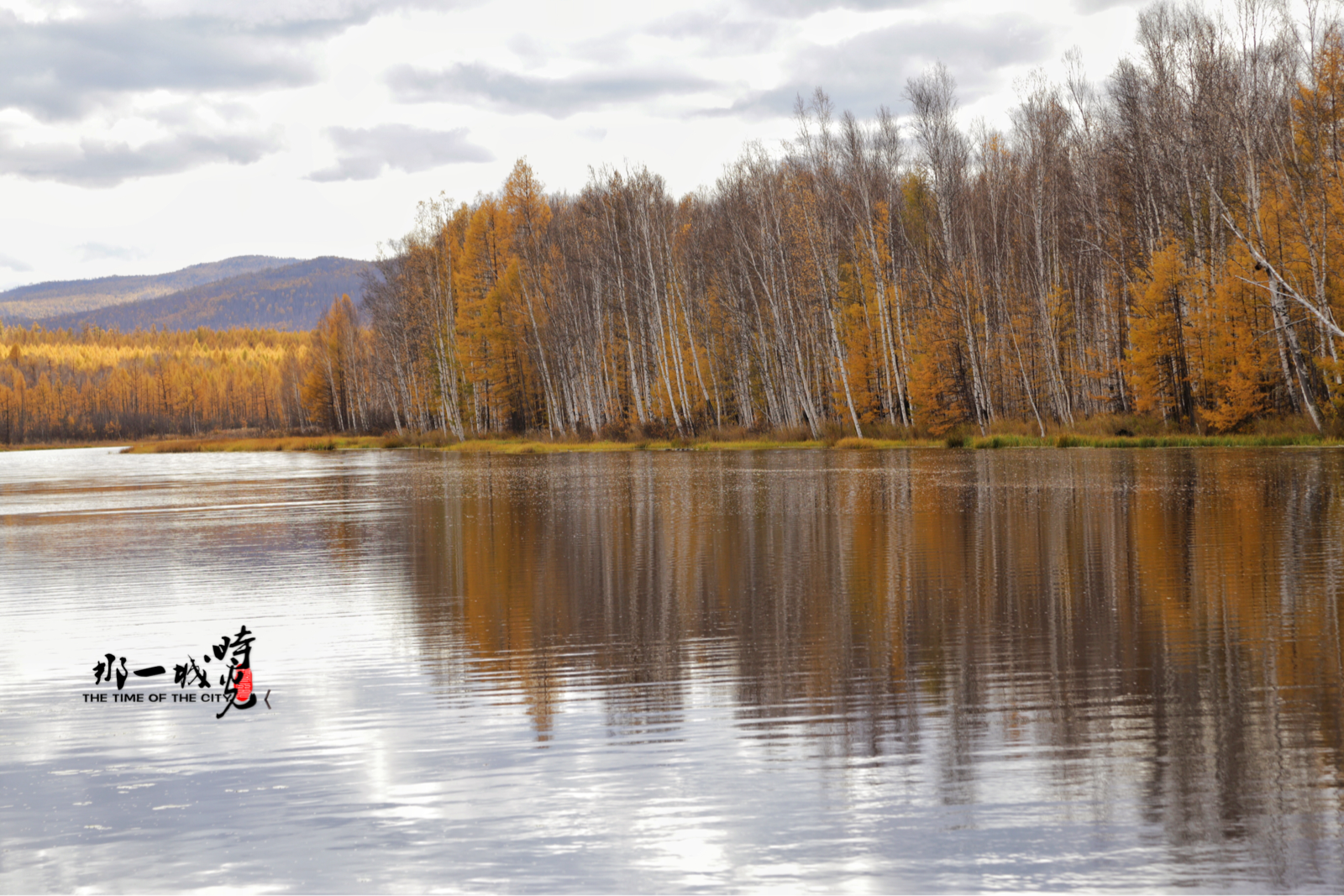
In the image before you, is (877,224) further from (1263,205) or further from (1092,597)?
(1092,597)

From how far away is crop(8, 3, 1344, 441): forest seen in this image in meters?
38.1

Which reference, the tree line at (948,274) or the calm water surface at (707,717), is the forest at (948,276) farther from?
the calm water surface at (707,717)

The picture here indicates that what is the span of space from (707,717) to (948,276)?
4796 cm

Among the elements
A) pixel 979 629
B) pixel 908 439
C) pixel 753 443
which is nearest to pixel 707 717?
pixel 979 629

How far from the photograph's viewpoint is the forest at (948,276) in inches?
1499

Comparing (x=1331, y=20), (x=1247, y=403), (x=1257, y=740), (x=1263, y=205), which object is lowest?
(x=1257, y=740)

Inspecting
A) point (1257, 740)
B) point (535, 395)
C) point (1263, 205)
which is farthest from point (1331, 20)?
point (535, 395)

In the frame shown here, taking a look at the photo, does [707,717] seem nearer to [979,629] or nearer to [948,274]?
[979,629]

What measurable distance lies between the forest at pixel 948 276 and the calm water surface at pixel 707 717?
2066 cm

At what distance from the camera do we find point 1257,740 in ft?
20.3

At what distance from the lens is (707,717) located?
23.8ft

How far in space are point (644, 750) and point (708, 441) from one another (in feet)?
168
